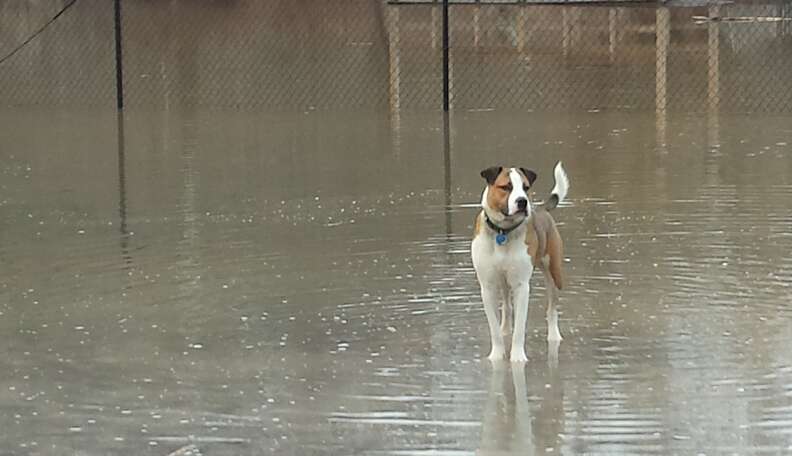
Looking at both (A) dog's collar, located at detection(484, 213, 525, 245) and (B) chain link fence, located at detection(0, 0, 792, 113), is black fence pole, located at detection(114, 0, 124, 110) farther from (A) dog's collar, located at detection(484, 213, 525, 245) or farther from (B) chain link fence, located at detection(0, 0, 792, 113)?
(A) dog's collar, located at detection(484, 213, 525, 245)

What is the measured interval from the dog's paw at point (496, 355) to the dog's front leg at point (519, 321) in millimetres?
47

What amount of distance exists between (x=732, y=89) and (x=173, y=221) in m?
11.1

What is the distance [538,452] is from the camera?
6.40 m

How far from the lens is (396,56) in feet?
70.9

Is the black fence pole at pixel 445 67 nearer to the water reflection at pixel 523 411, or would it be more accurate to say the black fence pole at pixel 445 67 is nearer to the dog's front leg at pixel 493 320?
the dog's front leg at pixel 493 320

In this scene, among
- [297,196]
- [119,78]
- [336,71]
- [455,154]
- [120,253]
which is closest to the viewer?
[120,253]

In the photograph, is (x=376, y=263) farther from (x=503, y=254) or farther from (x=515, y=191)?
(x=515, y=191)

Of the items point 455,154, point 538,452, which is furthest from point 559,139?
point 538,452

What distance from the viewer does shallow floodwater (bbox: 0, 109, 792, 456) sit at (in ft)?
22.4

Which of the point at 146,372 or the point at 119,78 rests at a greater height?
the point at 119,78

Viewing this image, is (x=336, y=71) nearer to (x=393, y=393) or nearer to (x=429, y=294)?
(x=429, y=294)

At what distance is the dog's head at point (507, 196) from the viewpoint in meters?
7.65

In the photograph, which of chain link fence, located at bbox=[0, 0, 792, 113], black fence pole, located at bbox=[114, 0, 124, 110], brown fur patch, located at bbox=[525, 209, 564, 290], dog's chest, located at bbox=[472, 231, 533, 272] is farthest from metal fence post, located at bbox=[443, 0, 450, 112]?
dog's chest, located at bbox=[472, 231, 533, 272]

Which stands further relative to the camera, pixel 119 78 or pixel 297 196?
pixel 119 78
